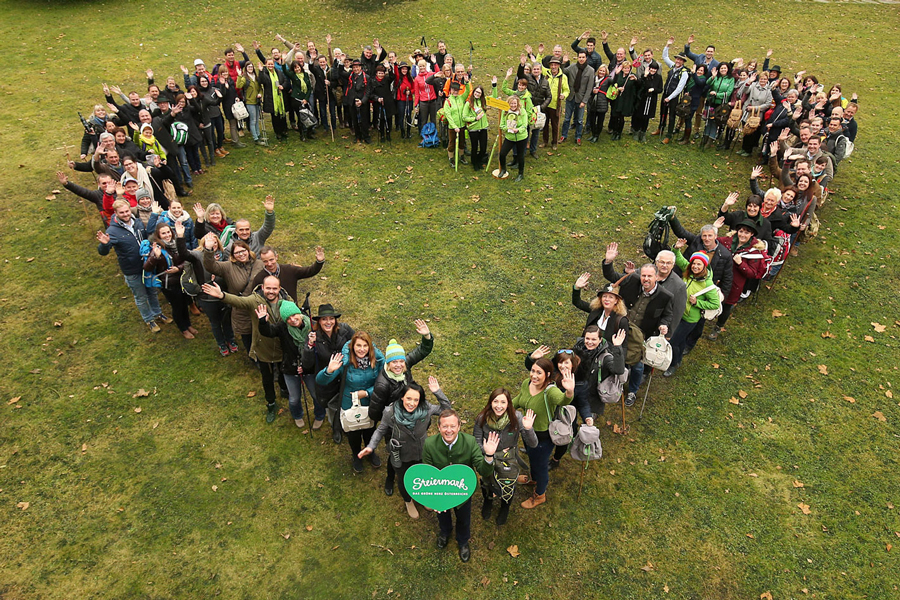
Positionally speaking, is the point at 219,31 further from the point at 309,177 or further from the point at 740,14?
the point at 740,14

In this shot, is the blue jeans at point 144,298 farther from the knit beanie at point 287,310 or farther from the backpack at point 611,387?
the backpack at point 611,387

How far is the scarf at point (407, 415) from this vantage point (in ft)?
19.0

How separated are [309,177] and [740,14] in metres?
22.3

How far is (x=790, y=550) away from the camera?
246 inches

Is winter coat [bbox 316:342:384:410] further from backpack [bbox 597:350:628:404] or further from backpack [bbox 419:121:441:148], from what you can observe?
backpack [bbox 419:121:441:148]

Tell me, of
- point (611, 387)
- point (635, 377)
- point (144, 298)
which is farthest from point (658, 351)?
point (144, 298)

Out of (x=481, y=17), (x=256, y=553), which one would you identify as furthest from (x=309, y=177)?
(x=481, y=17)

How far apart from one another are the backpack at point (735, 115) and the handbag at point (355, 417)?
1273 centimetres

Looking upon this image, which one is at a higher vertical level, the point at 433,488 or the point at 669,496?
the point at 433,488

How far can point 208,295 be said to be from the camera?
8008 mm

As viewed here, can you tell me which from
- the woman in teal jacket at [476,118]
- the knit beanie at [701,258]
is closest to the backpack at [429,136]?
the woman in teal jacket at [476,118]

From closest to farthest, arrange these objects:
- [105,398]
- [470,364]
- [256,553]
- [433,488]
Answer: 1. [433,488]
2. [256,553]
3. [105,398]
4. [470,364]

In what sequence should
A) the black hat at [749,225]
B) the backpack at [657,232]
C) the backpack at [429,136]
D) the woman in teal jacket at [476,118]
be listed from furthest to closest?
the backpack at [429,136] → the woman in teal jacket at [476,118] → the black hat at [749,225] → the backpack at [657,232]

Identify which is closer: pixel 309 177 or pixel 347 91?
pixel 309 177
